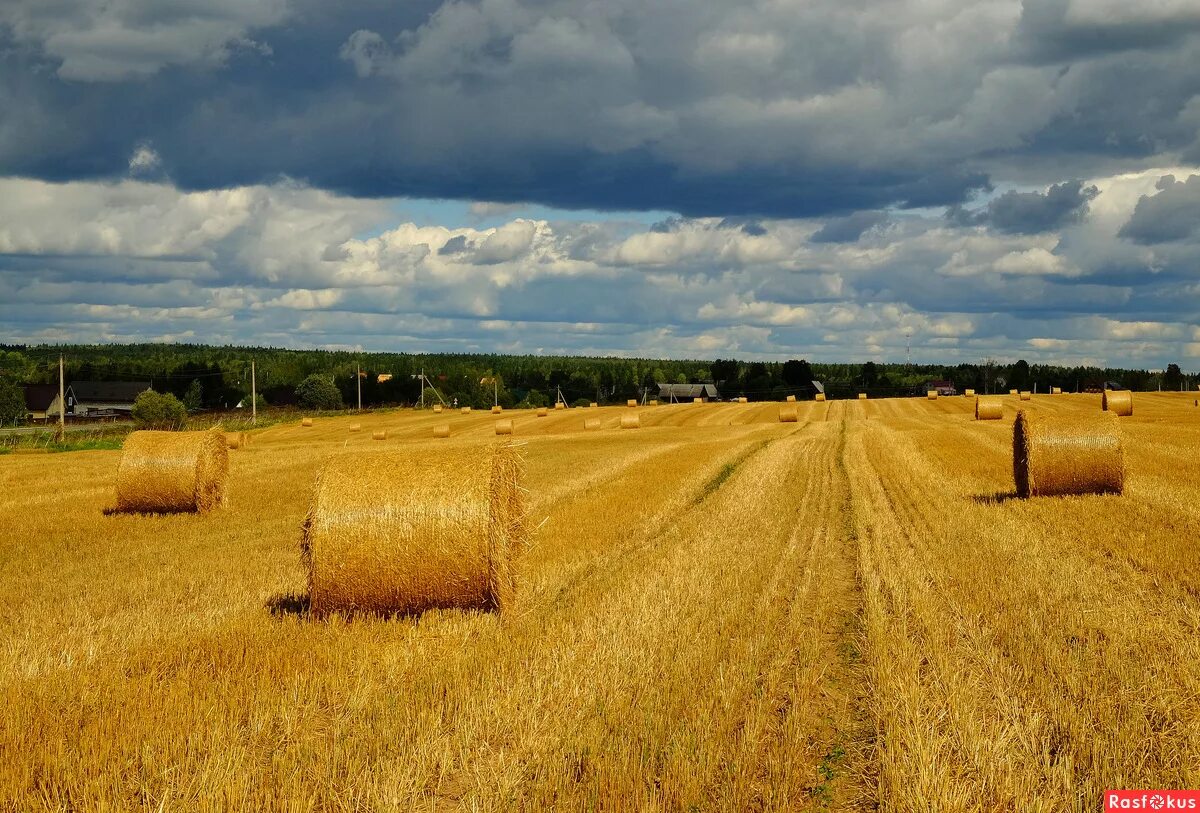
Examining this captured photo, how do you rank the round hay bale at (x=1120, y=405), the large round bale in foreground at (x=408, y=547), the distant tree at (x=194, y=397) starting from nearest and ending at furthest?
the large round bale in foreground at (x=408, y=547) < the round hay bale at (x=1120, y=405) < the distant tree at (x=194, y=397)

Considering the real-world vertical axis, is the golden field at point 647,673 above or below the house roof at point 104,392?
below

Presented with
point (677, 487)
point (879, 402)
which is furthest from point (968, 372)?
point (677, 487)

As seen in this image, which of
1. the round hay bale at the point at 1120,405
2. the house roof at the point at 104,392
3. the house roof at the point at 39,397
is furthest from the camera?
the house roof at the point at 104,392

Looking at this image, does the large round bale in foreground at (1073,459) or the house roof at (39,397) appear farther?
the house roof at (39,397)

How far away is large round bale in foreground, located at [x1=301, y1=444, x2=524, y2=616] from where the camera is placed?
33.0ft

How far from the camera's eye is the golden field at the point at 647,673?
5699mm

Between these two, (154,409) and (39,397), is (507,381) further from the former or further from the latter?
(154,409)

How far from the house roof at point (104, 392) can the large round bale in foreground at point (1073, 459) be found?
118995 mm

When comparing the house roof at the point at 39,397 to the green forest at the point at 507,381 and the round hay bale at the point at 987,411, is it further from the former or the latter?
the round hay bale at the point at 987,411

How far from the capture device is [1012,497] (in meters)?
19.0

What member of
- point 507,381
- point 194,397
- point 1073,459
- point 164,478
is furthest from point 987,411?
point 507,381

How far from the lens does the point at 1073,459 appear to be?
1834 centimetres

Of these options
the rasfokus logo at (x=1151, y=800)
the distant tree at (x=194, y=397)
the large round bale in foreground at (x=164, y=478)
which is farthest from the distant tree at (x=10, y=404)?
the rasfokus logo at (x=1151, y=800)

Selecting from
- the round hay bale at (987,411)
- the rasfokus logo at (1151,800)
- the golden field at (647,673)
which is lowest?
the rasfokus logo at (1151,800)
